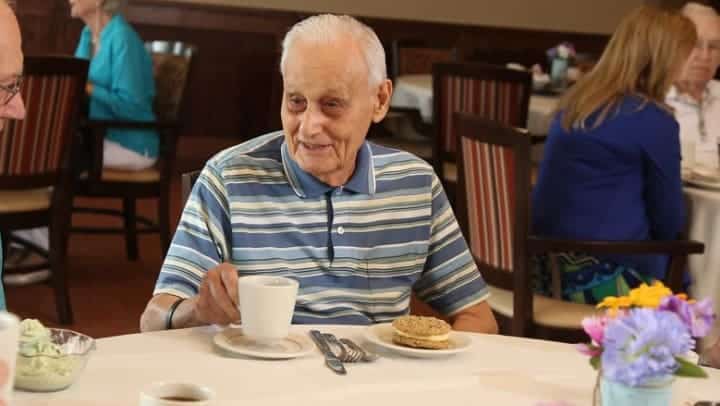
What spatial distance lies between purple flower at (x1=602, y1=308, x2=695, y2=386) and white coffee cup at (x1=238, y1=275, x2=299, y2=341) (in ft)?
1.48

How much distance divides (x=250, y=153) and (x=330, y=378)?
0.63 meters

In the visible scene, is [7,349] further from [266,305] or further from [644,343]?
[644,343]

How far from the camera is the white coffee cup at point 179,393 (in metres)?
1.40

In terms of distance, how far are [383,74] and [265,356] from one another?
2.28 ft

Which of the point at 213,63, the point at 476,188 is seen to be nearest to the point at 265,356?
the point at 476,188

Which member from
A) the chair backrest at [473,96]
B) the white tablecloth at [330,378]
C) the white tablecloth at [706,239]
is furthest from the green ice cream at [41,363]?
the chair backrest at [473,96]

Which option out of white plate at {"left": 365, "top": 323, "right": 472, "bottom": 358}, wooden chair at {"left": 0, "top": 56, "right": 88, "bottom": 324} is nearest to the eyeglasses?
white plate at {"left": 365, "top": 323, "right": 472, "bottom": 358}

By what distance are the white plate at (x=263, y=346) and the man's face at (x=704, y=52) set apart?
295 centimetres

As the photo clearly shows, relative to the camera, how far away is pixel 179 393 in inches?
56.6

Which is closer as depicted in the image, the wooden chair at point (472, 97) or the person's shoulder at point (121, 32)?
the wooden chair at point (472, 97)

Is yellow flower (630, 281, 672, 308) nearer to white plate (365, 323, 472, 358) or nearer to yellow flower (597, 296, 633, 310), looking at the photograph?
yellow flower (597, 296, 633, 310)

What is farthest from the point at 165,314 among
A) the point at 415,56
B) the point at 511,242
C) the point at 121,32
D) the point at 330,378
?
the point at 415,56

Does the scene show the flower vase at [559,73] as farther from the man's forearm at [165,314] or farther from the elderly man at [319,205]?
the man's forearm at [165,314]

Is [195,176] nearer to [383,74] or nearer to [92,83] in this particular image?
[383,74]
